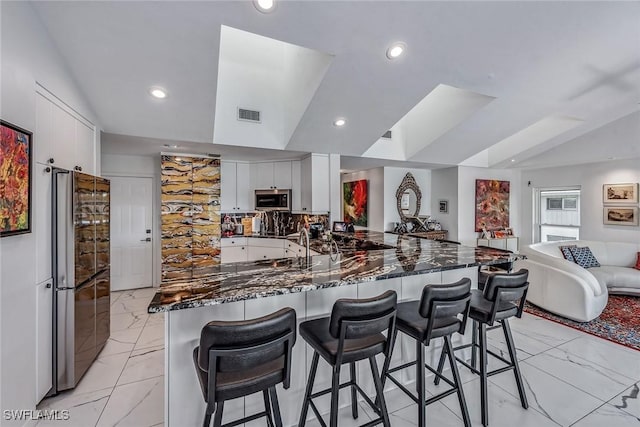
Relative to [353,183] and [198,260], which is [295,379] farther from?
[353,183]

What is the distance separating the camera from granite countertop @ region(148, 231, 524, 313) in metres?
1.56

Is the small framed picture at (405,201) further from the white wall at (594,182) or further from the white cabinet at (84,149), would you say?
the white cabinet at (84,149)

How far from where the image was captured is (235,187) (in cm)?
570

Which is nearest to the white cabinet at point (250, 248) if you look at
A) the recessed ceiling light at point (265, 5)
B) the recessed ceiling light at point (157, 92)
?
the recessed ceiling light at point (157, 92)

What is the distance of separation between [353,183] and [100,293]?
6.01 m

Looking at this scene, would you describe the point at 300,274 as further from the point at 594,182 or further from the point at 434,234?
the point at 594,182

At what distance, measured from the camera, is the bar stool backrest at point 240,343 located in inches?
47.3

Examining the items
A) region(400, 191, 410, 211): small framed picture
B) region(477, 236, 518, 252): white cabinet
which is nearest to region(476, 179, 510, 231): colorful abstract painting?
region(477, 236, 518, 252): white cabinet

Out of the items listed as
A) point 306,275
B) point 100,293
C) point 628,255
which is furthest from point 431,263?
point 628,255

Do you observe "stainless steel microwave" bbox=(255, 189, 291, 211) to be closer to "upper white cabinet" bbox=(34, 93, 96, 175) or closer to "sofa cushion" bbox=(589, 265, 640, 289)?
"upper white cabinet" bbox=(34, 93, 96, 175)

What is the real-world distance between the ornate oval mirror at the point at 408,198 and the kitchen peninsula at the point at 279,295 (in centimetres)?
405

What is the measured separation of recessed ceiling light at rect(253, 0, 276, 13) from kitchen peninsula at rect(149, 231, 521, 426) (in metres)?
1.96

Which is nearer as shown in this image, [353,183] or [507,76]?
[507,76]

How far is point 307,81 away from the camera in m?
3.50
